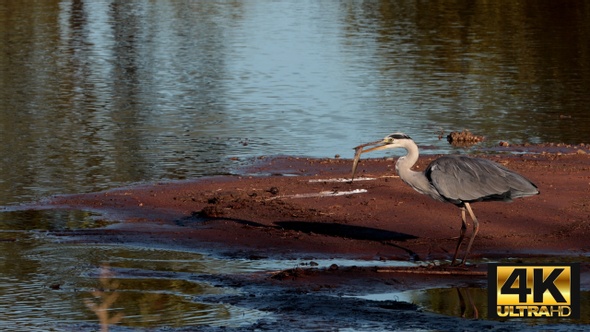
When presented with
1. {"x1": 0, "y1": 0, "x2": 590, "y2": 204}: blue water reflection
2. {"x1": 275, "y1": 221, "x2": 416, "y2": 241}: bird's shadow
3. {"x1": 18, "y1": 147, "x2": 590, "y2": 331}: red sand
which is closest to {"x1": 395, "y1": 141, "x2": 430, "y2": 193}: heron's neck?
{"x1": 18, "y1": 147, "x2": 590, "y2": 331}: red sand

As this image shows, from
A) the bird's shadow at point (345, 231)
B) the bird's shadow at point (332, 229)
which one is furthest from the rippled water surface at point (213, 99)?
the bird's shadow at point (345, 231)

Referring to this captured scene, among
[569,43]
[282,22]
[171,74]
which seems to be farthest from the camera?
[282,22]

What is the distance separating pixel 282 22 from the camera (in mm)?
49219

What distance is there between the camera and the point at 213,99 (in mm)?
27281

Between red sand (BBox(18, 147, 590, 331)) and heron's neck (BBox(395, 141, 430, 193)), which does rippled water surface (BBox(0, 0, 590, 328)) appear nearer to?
red sand (BBox(18, 147, 590, 331))

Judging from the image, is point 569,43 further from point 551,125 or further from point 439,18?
point 551,125

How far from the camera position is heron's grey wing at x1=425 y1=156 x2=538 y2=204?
11828 millimetres

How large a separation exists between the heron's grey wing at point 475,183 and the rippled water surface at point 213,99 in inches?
89.3

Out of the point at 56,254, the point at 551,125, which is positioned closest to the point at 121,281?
the point at 56,254

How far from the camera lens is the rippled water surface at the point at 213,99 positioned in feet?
42.4

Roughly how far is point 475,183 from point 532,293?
6.86 ft

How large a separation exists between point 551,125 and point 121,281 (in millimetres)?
13851

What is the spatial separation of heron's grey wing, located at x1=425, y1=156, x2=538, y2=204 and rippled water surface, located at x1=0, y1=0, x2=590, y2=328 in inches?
89.3

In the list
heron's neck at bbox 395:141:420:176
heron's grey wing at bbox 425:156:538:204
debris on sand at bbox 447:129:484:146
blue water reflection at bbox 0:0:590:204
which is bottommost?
blue water reflection at bbox 0:0:590:204
